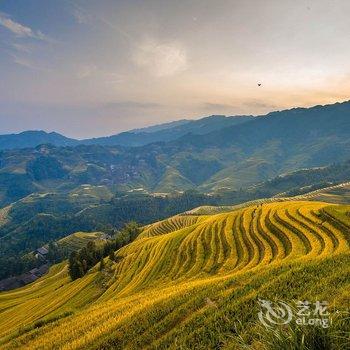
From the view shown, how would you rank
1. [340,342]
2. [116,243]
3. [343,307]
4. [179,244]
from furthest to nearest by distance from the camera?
[116,243] → [179,244] → [343,307] → [340,342]

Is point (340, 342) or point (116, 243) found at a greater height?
point (340, 342)

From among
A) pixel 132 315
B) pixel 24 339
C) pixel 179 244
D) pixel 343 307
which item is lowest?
pixel 179 244

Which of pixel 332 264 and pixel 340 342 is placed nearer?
pixel 340 342

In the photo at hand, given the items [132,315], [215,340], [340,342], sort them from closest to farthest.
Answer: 1. [340,342]
2. [215,340]
3. [132,315]

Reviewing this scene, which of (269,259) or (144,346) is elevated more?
(144,346)

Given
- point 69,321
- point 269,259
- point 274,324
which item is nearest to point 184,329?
point 274,324

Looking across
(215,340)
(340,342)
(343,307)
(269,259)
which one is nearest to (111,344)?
(215,340)

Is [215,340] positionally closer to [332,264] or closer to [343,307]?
[343,307]

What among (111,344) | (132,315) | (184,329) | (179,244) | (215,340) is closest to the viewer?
(215,340)

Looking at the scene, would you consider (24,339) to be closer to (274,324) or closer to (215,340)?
(215,340)
